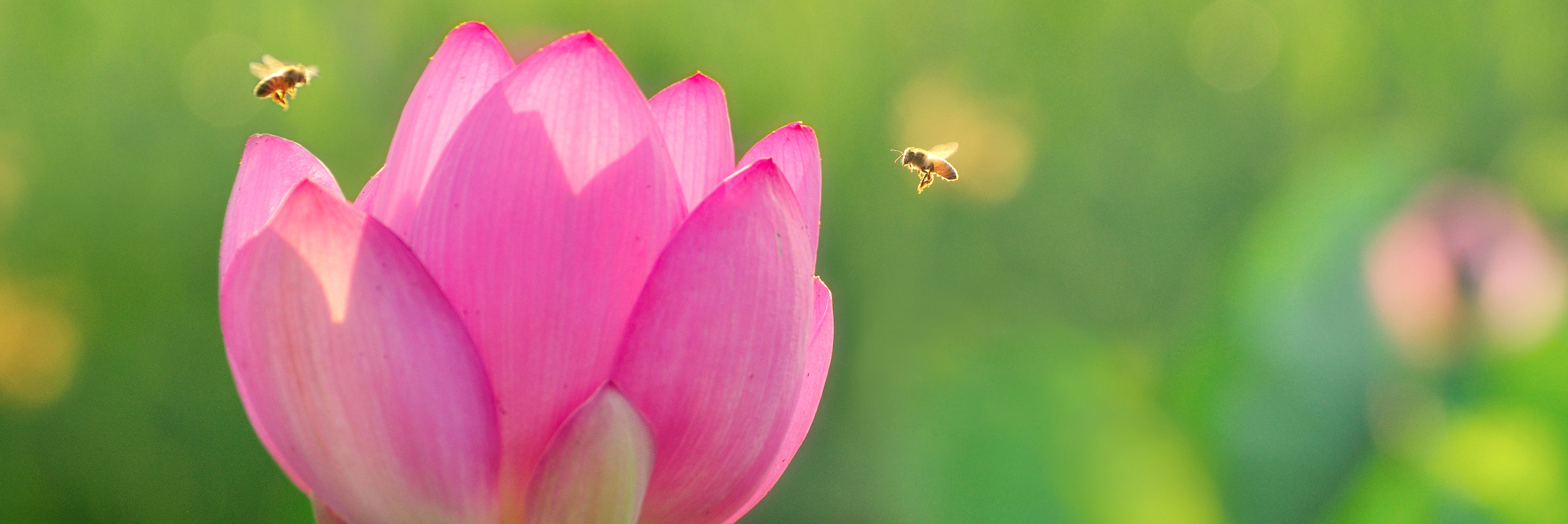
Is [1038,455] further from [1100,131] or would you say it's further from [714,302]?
[714,302]

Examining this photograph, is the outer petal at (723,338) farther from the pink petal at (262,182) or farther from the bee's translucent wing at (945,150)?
the bee's translucent wing at (945,150)

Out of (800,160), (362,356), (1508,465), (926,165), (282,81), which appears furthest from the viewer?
(1508,465)

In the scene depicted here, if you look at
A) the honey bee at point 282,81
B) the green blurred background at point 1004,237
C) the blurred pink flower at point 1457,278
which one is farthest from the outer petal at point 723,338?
the blurred pink flower at point 1457,278

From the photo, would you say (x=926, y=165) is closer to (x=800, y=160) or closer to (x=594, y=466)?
(x=800, y=160)

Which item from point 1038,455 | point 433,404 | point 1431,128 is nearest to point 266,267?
point 433,404

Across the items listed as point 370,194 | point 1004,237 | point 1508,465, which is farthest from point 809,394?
point 1508,465

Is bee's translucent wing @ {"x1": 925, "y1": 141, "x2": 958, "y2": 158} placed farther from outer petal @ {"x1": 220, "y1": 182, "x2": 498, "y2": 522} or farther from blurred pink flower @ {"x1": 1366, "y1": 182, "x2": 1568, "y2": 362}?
blurred pink flower @ {"x1": 1366, "y1": 182, "x2": 1568, "y2": 362}
